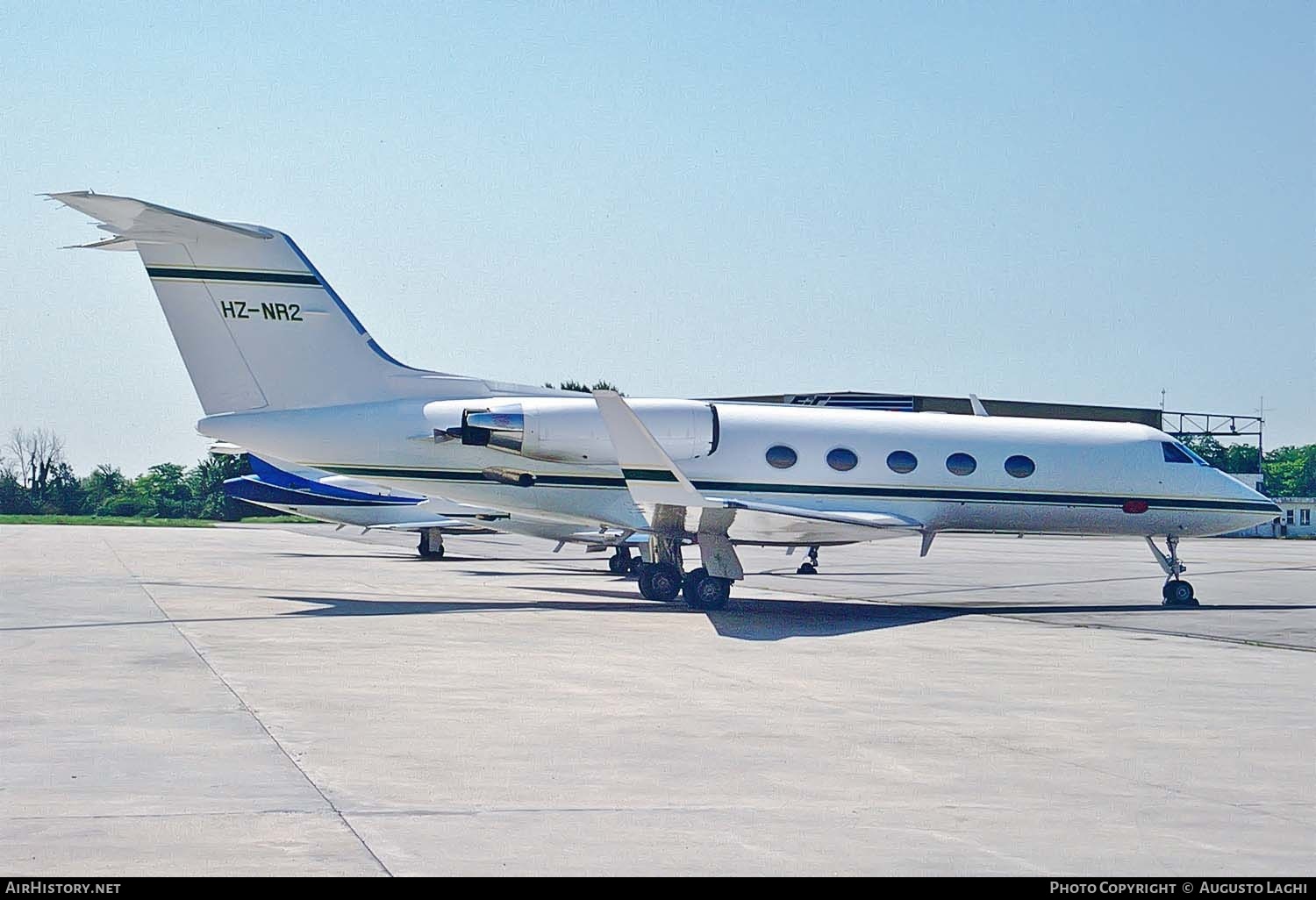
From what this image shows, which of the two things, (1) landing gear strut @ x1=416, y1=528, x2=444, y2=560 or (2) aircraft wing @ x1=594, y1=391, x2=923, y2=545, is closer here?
(2) aircraft wing @ x1=594, y1=391, x2=923, y2=545

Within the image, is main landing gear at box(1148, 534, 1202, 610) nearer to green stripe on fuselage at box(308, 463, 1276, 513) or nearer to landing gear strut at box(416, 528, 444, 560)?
green stripe on fuselage at box(308, 463, 1276, 513)

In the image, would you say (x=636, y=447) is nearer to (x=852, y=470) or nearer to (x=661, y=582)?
(x=661, y=582)

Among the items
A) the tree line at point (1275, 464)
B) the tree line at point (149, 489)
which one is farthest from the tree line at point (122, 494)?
the tree line at point (1275, 464)

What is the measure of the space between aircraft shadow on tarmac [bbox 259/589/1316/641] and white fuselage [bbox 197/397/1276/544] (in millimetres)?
1258

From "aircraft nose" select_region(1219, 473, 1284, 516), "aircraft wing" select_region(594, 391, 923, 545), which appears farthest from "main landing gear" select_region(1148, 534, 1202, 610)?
"aircraft wing" select_region(594, 391, 923, 545)

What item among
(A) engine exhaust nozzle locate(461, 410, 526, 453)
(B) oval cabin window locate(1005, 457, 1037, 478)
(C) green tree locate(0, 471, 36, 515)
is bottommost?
(C) green tree locate(0, 471, 36, 515)

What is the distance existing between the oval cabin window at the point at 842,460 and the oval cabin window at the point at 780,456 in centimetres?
57

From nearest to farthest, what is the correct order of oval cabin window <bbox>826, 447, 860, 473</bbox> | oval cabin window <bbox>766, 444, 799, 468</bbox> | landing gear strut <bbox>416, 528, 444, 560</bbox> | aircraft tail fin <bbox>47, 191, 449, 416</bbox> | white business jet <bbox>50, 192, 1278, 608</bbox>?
aircraft tail fin <bbox>47, 191, 449, 416</bbox> → white business jet <bbox>50, 192, 1278, 608</bbox> → oval cabin window <bbox>766, 444, 799, 468</bbox> → oval cabin window <bbox>826, 447, 860, 473</bbox> → landing gear strut <bbox>416, 528, 444, 560</bbox>

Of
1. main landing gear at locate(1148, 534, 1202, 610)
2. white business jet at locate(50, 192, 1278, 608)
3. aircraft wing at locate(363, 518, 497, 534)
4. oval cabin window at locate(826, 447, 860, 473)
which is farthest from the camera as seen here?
aircraft wing at locate(363, 518, 497, 534)

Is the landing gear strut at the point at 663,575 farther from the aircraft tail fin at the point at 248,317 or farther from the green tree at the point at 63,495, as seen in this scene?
the green tree at the point at 63,495

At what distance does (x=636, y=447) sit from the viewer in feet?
58.6

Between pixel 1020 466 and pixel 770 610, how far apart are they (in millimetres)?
5016

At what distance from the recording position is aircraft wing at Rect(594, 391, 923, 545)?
17.7 metres
